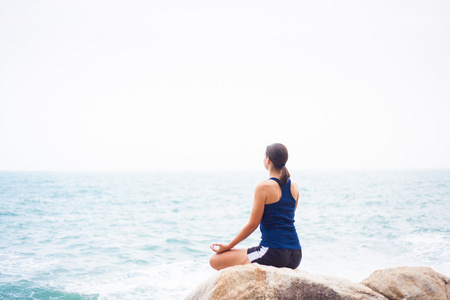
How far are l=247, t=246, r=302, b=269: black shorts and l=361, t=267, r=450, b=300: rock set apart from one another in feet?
4.40

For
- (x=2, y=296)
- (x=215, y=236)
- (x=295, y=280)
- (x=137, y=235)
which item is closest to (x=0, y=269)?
(x=2, y=296)

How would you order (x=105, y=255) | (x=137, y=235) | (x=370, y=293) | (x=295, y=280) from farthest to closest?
1. (x=137, y=235)
2. (x=105, y=255)
3. (x=370, y=293)
4. (x=295, y=280)

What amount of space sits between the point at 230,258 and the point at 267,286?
34.3 inches

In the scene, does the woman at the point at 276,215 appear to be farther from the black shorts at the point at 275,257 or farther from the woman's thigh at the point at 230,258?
the woman's thigh at the point at 230,258

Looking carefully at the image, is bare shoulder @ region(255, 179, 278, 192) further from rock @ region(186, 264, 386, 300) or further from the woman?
rock @ region(186, 264, 386, 300)

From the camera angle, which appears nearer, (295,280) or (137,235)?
(295,280)

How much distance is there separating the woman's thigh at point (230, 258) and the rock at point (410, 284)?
1812 mm

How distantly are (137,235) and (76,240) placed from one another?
9.49ft

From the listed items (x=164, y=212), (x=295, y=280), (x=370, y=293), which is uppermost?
(x=295, y=280)

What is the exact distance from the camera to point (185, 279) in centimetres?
1073

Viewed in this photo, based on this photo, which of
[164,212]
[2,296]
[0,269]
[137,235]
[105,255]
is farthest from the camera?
[164,212]

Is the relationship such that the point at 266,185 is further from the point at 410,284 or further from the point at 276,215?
the point at 410,284

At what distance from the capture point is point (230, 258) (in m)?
4.44

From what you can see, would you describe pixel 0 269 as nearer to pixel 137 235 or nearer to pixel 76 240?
pixel 76 240
